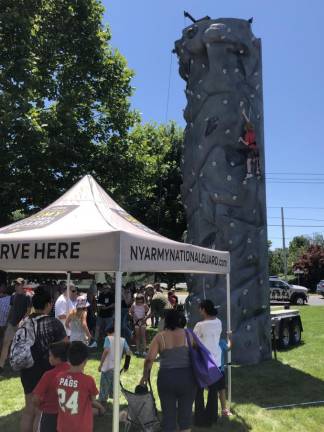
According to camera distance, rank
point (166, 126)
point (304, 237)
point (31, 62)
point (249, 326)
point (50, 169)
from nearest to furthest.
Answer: point (249, 326), point (31, 62), point (50, 169), point (166, 126), point (304, 237)

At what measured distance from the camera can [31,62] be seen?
1448 cm

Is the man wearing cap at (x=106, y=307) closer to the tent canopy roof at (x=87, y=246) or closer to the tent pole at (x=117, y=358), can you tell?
the tent canopy roof at (x=87, y=246)

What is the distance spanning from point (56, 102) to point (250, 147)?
744 centimetres

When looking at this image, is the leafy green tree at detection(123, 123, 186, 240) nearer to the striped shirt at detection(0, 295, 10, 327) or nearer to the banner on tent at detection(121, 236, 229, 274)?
the striped shirt at detection(0, 295, 10, 327)

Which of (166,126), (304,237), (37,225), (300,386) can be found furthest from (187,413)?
(304,237)

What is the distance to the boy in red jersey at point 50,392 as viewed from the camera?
4.24 meters

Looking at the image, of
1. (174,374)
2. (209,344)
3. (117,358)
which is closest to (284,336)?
(209,344)

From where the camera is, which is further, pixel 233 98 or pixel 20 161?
pixel 20 161

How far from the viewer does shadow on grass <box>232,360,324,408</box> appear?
8.52m

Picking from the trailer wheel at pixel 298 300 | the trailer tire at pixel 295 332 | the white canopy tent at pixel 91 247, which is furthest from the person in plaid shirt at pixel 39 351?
the trailer wheel at pixel 298 300

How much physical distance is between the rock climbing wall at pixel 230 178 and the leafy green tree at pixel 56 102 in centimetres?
503

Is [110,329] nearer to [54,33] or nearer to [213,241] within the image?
[213,241]

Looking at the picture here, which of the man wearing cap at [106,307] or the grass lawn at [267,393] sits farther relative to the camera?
the man wearing cap at [106,307]

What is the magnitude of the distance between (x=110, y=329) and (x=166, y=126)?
2042 cm
